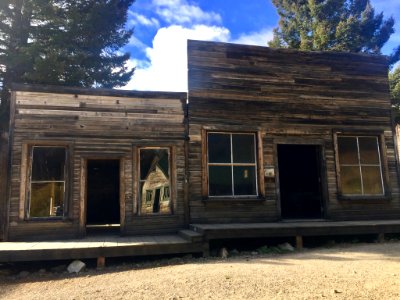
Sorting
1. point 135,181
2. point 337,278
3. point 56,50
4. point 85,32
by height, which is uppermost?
point 85,32

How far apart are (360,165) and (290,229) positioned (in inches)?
157

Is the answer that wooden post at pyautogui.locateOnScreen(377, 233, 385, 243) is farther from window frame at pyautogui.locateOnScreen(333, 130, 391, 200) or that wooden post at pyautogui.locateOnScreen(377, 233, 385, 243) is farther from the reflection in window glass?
the reflection in window glass

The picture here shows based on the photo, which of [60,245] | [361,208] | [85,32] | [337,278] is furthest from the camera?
[85,32]

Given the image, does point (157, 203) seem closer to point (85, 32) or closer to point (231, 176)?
point (231, 176)

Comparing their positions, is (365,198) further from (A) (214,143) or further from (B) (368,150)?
(A) (214,143)

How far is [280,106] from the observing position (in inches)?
419

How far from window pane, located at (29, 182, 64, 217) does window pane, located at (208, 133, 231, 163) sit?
13.3ft

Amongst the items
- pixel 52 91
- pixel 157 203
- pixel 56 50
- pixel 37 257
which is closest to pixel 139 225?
pixel 157 203

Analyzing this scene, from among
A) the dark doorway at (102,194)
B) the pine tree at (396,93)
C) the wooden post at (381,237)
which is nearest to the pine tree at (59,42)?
the dark doorway at (102,194)

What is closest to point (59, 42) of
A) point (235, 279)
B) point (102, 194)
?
point (102, 194)

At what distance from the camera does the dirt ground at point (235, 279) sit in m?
5.12

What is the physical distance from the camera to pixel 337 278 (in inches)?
223

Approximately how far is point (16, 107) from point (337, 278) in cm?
822

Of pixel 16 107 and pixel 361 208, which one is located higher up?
pixel 16 107
